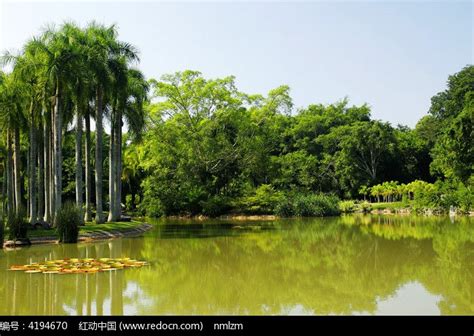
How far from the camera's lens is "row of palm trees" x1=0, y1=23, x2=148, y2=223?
86.4 ft

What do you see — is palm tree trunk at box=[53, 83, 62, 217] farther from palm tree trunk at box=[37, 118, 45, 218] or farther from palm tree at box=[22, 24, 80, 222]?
palm tree trunk at box=[37, 118, 45, 218]

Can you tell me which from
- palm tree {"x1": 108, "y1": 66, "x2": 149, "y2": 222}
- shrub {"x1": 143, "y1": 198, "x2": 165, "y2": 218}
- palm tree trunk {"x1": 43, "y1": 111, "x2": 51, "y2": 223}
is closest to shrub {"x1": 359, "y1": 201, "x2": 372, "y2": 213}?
shrub {"x1": 143, "y1": 198, "x2": 165, "y2": 218}

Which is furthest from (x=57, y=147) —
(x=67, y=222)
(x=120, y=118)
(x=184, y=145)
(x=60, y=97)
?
(x=184, y=145)

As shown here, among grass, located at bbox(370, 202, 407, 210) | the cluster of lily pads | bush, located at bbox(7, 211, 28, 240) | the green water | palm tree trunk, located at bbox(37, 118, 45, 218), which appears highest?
palm tree trunk, located at bbox(37, 118, 45, 218)

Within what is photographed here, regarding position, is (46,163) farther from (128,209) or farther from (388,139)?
(388,139)

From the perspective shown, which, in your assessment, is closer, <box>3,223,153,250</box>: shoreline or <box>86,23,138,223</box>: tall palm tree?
<box>3,223,153,250</box>: shoreline

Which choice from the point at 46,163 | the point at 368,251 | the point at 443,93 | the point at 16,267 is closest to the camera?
the point at 16,267

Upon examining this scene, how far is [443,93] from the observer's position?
81.4 metres

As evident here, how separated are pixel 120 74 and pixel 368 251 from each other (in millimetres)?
17833

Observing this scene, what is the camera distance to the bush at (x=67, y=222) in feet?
78.6

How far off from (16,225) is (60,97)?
7.17m

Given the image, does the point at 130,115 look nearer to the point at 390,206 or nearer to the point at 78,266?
the point at 78,266

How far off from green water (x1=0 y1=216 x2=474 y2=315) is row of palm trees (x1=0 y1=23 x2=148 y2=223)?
654 cm
